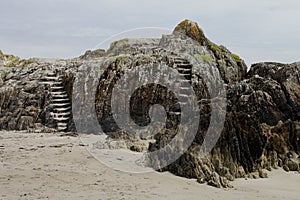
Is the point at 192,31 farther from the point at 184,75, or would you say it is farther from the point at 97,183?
the point at 97,183

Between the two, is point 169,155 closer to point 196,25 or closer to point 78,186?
point 78,186

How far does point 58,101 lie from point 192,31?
13.8m

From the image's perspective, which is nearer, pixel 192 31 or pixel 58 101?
pixel 58 101

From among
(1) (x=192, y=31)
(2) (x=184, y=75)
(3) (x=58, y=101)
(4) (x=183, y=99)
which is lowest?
(3) (x=58, y=101)

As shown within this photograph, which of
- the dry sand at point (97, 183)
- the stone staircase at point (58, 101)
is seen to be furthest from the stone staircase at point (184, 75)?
the dry sand at point (97, 183)

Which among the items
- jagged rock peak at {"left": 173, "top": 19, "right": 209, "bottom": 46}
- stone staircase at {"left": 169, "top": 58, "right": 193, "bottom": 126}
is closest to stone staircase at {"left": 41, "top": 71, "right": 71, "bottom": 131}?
stone staircase at {"left": 169, "top": 58, "right": 193, "bottom": 126}

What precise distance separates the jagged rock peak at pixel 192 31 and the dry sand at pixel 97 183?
1877 centimetres

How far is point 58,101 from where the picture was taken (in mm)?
20812

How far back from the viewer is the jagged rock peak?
27.8 metres

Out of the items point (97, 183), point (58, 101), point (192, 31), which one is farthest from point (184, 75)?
point (97, 183)

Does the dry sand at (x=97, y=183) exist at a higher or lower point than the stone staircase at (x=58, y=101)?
lower

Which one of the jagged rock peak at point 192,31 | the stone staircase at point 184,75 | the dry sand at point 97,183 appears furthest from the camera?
the jagged rock peak at point 192,31

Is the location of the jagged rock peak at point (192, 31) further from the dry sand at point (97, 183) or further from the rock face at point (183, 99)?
the dry sand at point (97, 183)

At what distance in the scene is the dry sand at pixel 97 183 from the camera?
23.4ft
